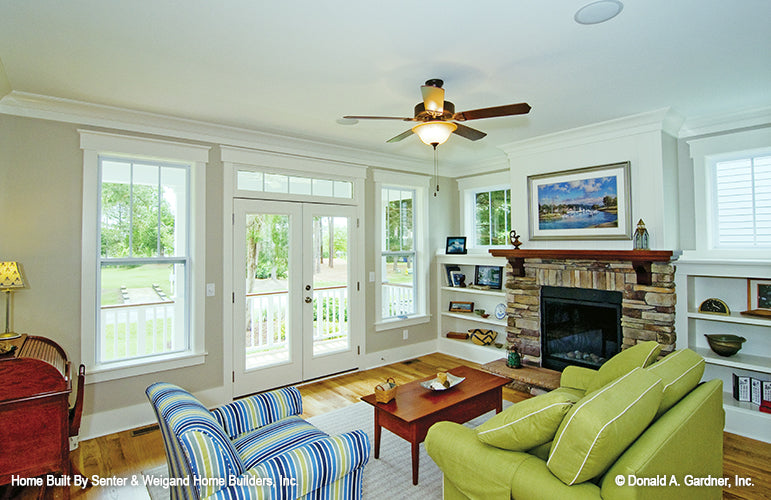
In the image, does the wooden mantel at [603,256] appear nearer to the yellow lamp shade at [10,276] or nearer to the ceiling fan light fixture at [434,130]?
the ceiling fan light fixture at [434,130]

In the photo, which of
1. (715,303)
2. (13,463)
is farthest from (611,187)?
(13,463)

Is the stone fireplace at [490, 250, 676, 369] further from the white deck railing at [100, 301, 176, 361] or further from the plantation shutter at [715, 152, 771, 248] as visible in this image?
the white deck railing at [100, 301, 176, 361]

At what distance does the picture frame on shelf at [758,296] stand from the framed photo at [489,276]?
2410mm

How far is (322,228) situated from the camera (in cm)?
458

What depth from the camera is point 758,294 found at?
3.38 metres

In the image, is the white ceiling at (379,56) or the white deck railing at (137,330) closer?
the white ceiling at (379,56)

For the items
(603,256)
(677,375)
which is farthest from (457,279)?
(677,375)

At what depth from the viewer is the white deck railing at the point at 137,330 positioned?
3434mm

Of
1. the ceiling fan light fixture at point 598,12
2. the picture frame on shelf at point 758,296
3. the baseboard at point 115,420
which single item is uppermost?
the ceiling fan light fixture at point 598,12

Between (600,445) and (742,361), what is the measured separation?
273cm

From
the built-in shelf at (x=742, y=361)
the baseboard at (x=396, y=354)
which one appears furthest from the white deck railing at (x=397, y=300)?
the built-in shelf at (x=742, y=361)

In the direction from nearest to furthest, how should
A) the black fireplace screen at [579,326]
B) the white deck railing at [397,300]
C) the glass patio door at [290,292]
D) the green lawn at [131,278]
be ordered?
the green lawn at [131,278]
the black fireplace screen at [579,326]
the glass patio door at [290,292]
the white deck railing at [397,300]

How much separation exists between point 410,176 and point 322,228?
1.51 meters

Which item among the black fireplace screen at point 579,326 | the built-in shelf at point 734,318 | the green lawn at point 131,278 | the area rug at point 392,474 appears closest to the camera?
the area rug at point 392,474
